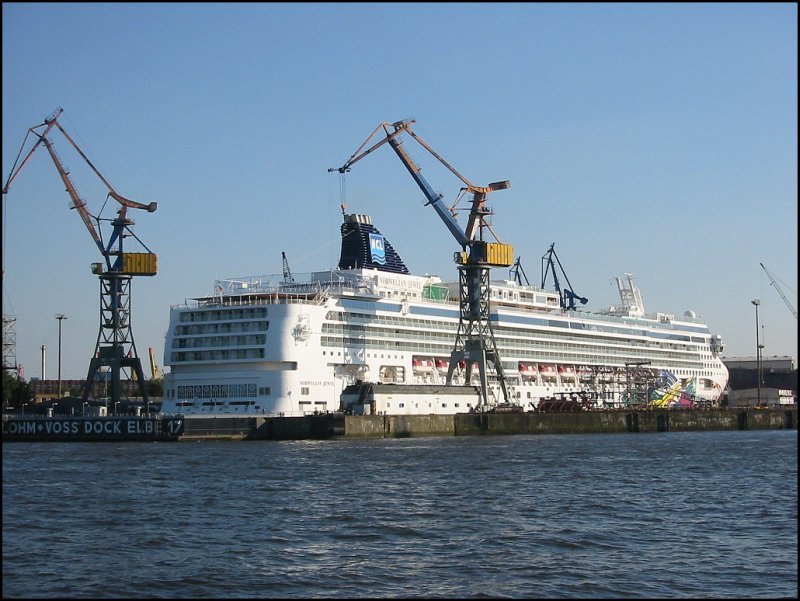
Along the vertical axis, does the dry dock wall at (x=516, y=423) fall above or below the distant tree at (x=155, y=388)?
below

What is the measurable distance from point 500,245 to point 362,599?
68208mm

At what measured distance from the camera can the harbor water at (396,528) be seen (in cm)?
2198

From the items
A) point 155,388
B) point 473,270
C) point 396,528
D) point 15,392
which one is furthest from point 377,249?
point 396,528

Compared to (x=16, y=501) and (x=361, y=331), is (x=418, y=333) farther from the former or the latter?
(x=16, y=501)

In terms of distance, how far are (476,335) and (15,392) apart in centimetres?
4570

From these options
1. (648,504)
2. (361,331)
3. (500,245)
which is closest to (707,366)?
(500,245)

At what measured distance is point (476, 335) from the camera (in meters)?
86.8

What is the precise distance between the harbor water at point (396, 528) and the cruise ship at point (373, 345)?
77.2 ft

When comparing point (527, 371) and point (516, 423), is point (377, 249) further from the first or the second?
point (516, 423)

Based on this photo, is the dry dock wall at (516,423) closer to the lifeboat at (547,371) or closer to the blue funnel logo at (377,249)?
the lifeboat at (547,371)

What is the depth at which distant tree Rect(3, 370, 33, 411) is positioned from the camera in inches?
3907

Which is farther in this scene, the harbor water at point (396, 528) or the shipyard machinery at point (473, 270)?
the shipyard machinery at point (473, 270)

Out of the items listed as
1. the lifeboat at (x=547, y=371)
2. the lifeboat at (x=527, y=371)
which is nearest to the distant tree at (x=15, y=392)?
the lifeboat at (x=527, y=371)

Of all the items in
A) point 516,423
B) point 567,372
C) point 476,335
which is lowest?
point 516,423
